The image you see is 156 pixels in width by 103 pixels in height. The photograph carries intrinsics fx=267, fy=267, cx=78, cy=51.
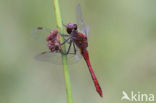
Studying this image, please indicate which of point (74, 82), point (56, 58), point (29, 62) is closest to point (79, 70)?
point (74, 82)

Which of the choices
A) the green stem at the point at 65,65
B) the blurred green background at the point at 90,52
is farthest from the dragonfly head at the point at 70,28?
the blurred green background at the point at 90,52

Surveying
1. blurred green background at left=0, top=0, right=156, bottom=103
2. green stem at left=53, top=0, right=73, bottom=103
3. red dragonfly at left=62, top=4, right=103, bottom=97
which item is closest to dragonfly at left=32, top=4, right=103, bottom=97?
red dragonfly at left=62, top=4, right=103, bottom=97

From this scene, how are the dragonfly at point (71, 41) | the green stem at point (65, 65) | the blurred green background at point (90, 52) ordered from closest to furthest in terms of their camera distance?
the green stem at point (65, 65), the dragonfly at point (71, 41), the blurred green background at point (90, 52)

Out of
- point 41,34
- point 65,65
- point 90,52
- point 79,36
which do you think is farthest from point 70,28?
point 90,52

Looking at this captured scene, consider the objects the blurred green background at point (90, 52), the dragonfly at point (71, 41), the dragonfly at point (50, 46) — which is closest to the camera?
the dragonfly at point (50, 46)

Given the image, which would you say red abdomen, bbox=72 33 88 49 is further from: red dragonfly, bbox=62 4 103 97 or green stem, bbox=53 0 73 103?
green stem, bbox=53 0 73 103

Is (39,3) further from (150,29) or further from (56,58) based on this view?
(56,58)

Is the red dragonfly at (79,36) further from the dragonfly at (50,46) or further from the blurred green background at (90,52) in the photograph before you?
the blurred green background at (90,52)

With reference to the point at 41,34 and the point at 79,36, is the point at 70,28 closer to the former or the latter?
the point at 79,36
